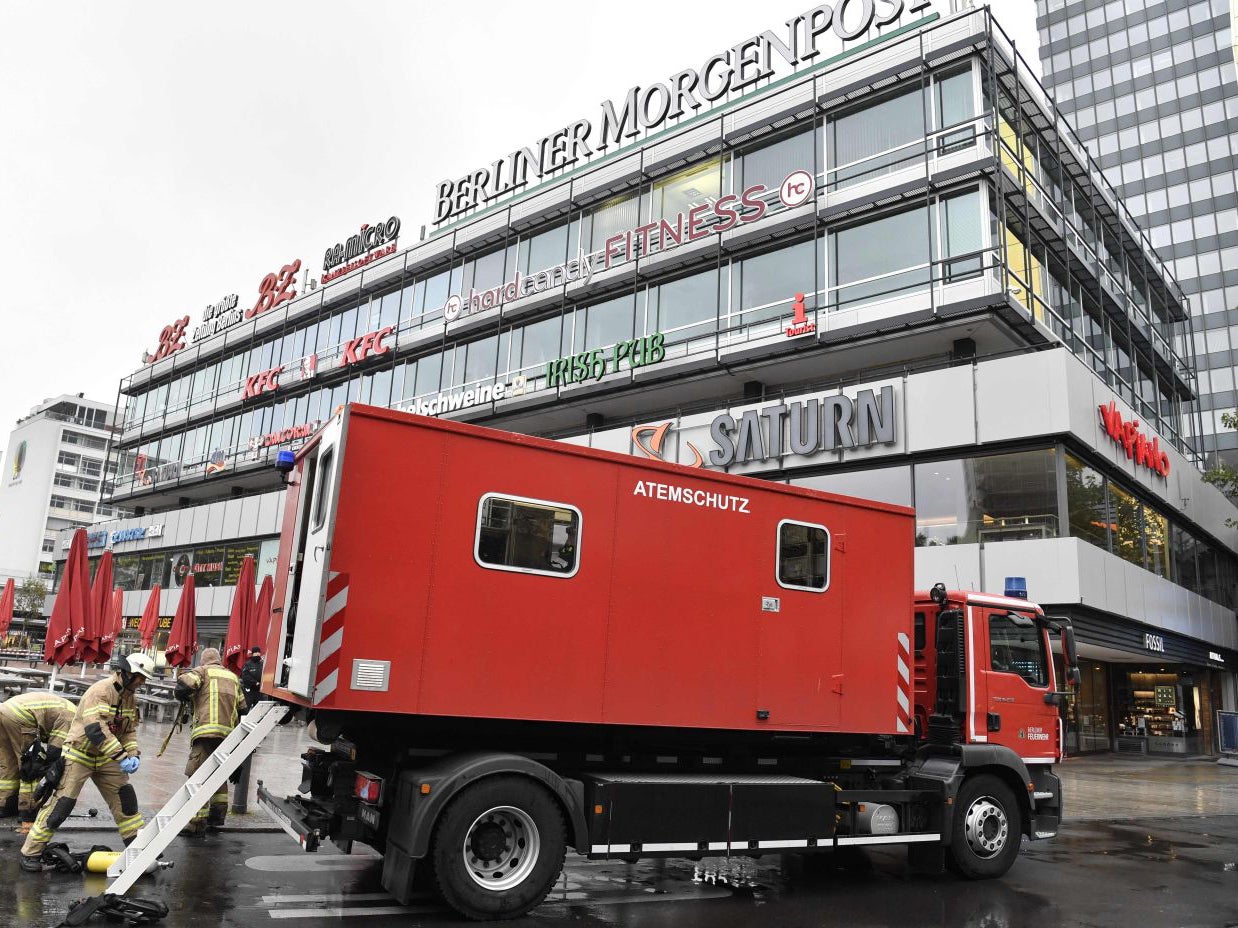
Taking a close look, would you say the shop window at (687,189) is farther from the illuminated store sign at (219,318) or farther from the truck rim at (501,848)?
the illuminated store sign at (219,318)

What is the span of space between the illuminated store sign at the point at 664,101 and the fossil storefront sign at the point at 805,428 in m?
10.3

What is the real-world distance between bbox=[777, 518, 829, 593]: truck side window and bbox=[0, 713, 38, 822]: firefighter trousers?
23.4ft

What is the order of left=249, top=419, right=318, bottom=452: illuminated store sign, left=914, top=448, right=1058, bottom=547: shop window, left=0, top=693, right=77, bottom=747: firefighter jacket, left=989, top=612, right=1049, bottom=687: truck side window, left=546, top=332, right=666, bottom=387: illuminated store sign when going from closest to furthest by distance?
left=0, top=693, right=77, bottom=747: firefighter jacket, left=989, top=612, right=1049, bottom=687: truck side window, left=914, top=448, right=1058, bottom=547: shop window, left=546, top=332, right=666, bottom=387: illuminated store sign, left=249, top=419, right=318, bottom=452: illuminated store sign

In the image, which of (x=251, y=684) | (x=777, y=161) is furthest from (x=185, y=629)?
(x=777, y=161)

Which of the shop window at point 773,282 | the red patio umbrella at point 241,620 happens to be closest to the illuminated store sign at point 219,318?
the shop window at point 773,282

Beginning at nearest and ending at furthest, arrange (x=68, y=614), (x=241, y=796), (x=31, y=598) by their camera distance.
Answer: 1. (x=241, y=796)
2. (x=68, y=614)
3. (x=31, y=598)

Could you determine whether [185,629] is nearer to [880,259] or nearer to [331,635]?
[331,635]

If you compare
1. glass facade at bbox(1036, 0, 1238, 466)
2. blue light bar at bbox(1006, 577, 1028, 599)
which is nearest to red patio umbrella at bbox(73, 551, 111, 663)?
blue light bar at bbox(1006, 577, 1028, 599)

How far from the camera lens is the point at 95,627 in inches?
531

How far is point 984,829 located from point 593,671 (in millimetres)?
Answer: 4545

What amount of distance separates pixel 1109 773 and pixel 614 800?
19236 millimetres

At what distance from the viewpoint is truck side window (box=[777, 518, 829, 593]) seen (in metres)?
7.84

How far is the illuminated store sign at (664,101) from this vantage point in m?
24.3

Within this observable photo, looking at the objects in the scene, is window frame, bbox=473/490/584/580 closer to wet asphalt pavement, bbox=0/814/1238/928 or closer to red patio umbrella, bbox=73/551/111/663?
wet asphalt pavement, bbox=0/814/1238/928
